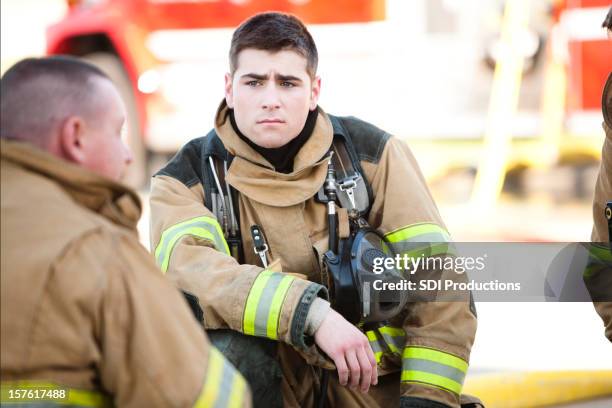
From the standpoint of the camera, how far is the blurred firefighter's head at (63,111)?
173 cm

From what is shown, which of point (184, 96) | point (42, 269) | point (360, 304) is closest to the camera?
point (42, 269)

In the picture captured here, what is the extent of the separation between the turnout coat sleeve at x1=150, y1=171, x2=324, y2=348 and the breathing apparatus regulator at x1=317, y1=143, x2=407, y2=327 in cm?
15

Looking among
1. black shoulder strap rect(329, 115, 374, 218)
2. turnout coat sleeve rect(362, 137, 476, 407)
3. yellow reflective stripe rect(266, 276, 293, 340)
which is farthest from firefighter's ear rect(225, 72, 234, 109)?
yellow reflective stripe rect(266, 276, 293, 340)

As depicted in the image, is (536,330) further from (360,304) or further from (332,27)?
(332,27)

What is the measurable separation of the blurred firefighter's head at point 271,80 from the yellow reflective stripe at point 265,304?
1.44 ft

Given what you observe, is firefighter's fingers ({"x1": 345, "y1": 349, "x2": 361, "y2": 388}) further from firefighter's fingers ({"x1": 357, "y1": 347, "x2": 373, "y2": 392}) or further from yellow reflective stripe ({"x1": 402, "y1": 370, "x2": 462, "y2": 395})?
yellow reflective stripe ({"x1": 402, "y1": 370, "x2": 462, "y2": 395})

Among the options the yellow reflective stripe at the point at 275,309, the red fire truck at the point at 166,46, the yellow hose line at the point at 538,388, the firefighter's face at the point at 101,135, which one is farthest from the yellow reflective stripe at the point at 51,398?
the red fire truck at the point at 166,46

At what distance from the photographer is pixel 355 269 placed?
98.4 inches

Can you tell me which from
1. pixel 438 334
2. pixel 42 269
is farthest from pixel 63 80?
pixel 438 334

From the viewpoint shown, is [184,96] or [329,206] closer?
[329,206]

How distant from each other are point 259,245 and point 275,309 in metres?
0.28

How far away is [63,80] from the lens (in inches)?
68.9

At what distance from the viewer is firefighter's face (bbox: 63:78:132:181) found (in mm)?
1740

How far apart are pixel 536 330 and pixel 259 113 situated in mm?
2130
